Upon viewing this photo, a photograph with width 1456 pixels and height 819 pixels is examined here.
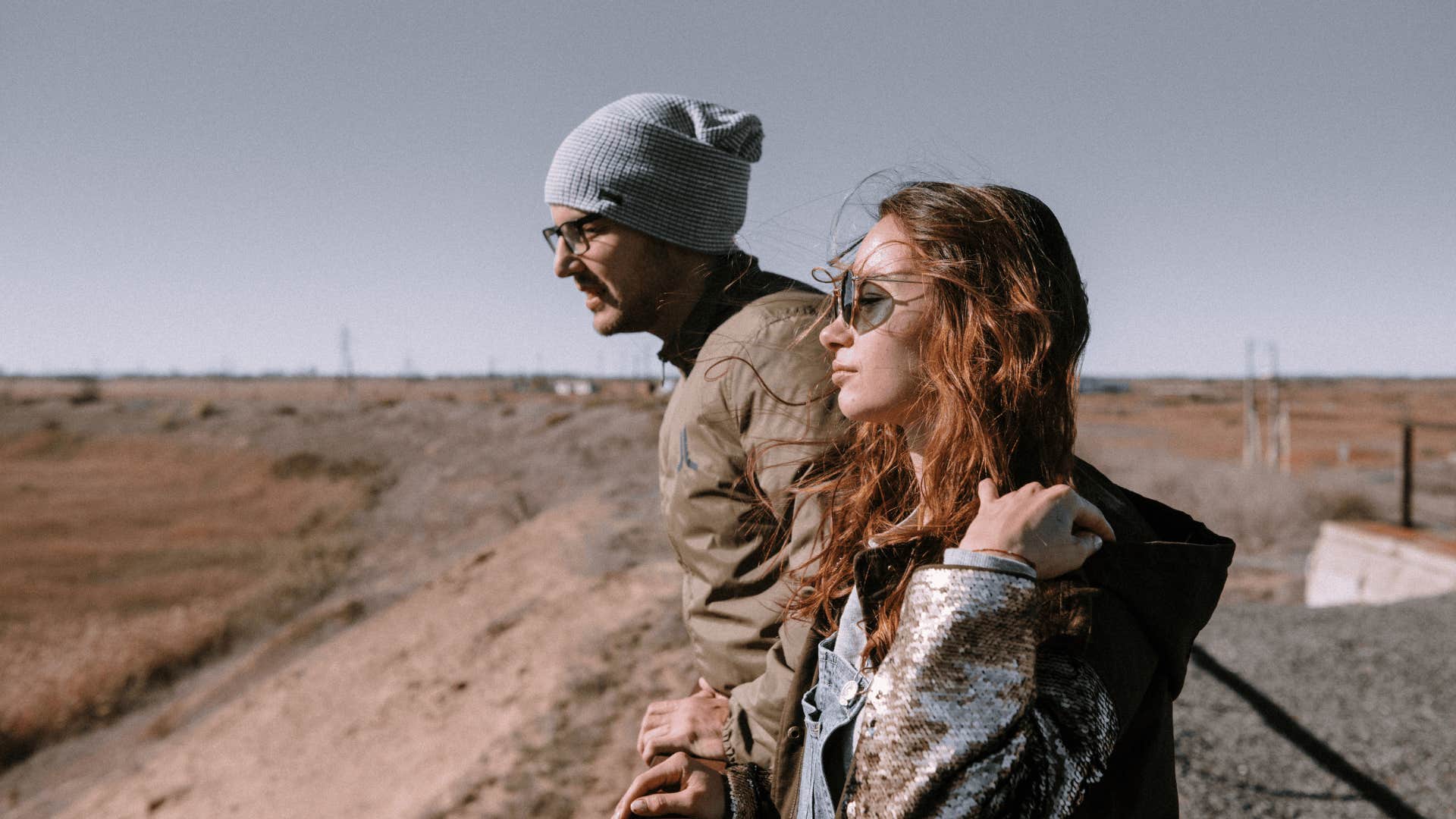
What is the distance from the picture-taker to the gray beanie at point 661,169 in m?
1.91

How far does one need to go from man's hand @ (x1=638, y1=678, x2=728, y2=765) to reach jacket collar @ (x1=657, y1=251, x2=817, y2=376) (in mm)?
708

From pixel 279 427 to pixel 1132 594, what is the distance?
38172 millimetres

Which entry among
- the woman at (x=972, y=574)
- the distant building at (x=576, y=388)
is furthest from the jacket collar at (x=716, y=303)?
the distant building at (x=576, y=388)

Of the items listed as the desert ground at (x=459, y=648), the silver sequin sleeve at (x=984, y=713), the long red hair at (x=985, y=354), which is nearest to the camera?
the silver sequin sleeve at (x=984, y=713)

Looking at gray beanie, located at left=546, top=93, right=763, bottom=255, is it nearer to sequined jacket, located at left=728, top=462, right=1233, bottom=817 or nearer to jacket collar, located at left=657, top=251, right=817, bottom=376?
jacket collar, located at left=657, top=251, right=817, bottom=376

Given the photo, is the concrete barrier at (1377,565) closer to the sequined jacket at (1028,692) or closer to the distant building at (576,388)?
the sequined jacket at (1028,692)

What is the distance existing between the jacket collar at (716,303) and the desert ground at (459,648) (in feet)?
9.65

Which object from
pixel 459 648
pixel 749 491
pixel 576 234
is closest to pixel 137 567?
pixel 459 648

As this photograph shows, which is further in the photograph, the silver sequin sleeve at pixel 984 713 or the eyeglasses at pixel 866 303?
the eyeglasses at pixel 866 303

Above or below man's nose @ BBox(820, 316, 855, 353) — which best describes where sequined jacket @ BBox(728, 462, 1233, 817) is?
below

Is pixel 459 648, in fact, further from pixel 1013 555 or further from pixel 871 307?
pixel 1013 555

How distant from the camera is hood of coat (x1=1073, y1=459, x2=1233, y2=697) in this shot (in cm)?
98

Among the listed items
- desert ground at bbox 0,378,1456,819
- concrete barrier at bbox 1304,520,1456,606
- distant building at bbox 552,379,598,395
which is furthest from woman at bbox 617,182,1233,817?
distant building at bbox 552,379,598,395

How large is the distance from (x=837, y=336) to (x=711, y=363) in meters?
0.37
